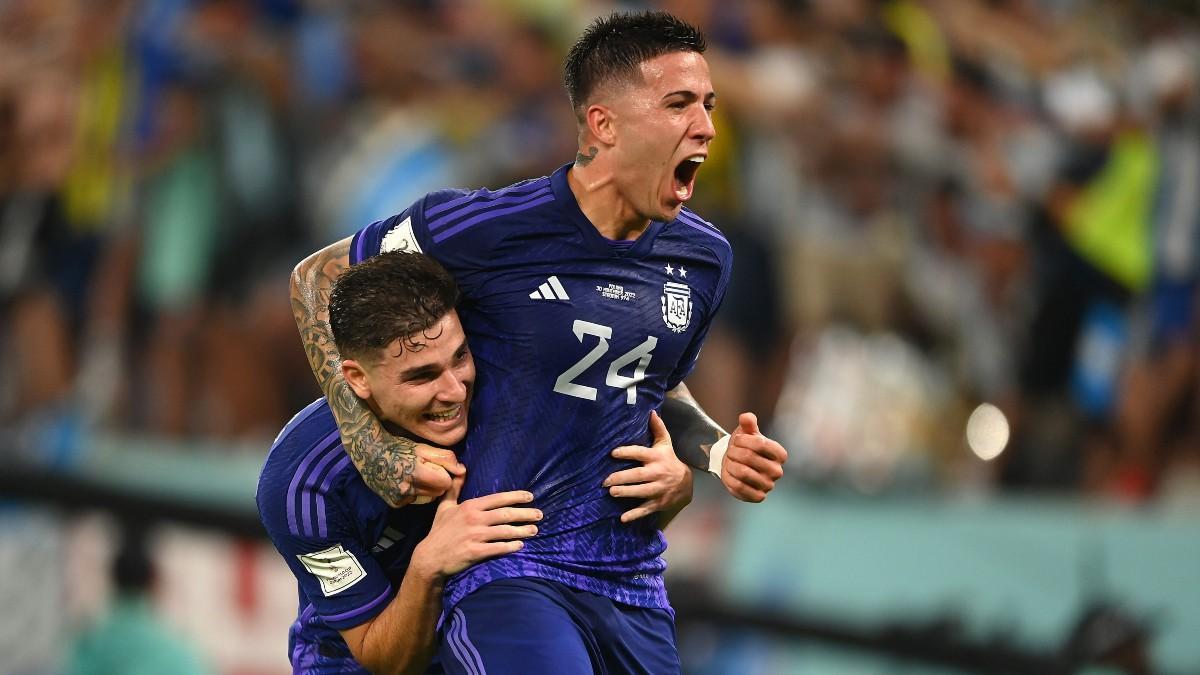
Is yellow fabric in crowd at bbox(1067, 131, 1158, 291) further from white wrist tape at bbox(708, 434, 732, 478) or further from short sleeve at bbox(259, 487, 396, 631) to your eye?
short sleeve at bbox(259, 487, 396, 631)

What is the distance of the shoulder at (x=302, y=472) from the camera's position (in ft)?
11.4

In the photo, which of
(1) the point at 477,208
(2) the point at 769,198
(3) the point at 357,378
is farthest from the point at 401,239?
(2) the point at 769,198

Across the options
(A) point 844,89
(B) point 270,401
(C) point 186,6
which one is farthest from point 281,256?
(A) point 844,89

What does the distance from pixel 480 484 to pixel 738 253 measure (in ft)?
13.0

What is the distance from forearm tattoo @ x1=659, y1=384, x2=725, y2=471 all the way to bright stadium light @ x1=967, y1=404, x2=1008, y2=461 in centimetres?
338

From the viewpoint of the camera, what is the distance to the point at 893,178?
6.99 metres

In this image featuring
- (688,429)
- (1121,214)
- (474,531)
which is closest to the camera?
(474,531)

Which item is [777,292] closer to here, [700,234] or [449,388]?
[700,234]

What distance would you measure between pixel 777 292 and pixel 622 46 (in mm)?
3956

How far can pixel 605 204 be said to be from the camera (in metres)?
3.34

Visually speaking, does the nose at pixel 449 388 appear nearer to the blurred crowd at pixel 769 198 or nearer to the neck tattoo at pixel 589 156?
the neck tattoo at pixel 589 156

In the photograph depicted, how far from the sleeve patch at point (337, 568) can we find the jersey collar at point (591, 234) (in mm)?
924

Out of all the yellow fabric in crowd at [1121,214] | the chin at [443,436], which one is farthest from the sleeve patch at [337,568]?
the yellow fabric in crowd at [1121,214]

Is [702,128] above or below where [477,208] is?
above
